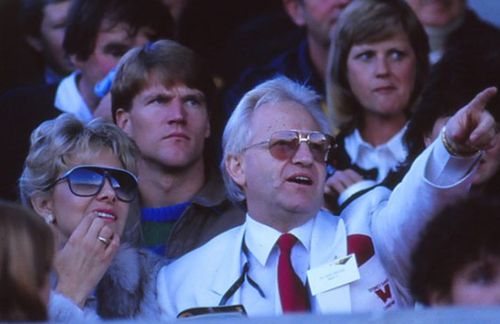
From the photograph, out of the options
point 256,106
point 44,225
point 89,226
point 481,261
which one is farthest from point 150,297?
point 481,261

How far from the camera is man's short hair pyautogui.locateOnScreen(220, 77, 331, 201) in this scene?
5480 mm

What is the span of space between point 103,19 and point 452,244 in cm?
263

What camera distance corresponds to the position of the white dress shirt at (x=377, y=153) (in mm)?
6102

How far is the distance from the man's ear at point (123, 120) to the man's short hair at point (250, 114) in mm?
502

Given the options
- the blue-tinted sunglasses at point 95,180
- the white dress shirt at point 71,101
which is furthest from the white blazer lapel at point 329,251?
the white dress shirt at point 71,101

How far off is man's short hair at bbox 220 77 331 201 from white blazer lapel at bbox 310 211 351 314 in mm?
309

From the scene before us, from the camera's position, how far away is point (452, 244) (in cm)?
420

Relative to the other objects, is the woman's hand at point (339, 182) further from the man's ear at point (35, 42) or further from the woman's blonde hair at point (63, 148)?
the man's ear at point (35, 42)

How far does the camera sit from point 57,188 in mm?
5371

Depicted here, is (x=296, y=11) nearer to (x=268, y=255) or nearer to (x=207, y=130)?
(x=207, y=130)

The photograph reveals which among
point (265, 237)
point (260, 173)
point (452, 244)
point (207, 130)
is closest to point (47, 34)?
point (207, 130)

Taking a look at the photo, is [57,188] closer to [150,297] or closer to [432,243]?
[150,297]

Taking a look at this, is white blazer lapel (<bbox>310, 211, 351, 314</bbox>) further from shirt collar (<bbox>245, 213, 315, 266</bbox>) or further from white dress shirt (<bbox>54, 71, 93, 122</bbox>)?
white dress shirt (<bbox>54, 71, 93, 122</bbox>)

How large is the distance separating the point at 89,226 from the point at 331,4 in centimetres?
195
